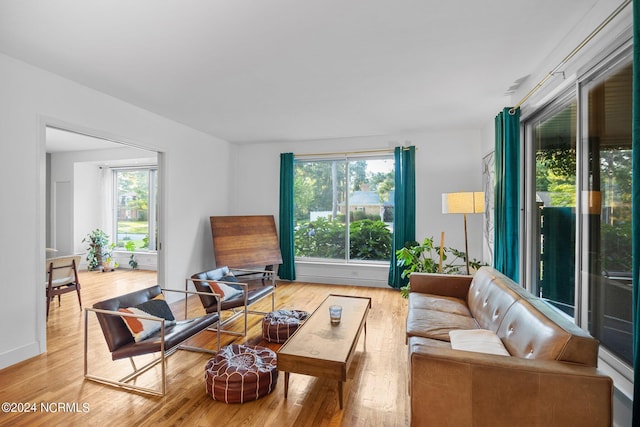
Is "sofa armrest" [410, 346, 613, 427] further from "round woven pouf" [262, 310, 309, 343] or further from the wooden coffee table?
"round woven pouf" [262, 310, 309, 343]

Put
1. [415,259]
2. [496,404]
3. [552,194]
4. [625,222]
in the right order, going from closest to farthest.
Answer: [496,404] < [625,222] < [552,194] < [415,259]

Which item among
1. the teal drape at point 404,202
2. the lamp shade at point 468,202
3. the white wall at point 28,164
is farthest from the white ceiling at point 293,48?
the teal drape at point 404,202

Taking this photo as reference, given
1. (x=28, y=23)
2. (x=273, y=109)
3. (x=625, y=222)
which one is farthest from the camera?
(x=273, y=109)

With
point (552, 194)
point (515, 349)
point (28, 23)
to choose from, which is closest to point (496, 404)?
point (515, 349)

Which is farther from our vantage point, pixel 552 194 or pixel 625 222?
pixel 552 194

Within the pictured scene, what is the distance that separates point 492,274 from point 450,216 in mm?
2400

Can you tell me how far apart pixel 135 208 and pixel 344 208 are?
16.6 ft

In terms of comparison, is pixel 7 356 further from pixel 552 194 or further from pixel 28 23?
pixel 552 194

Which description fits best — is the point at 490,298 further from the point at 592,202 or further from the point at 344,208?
the point at 344,208

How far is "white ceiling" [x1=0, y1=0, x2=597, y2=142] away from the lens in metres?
2.00

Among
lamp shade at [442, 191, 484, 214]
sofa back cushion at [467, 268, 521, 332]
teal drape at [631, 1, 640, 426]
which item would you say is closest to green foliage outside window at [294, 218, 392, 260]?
lamp shade at [442, 191, 484, 214]

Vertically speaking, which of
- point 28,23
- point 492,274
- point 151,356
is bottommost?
point 151,356

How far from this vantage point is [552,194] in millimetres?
2773

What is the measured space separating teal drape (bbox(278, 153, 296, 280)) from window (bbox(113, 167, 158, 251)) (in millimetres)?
3322
